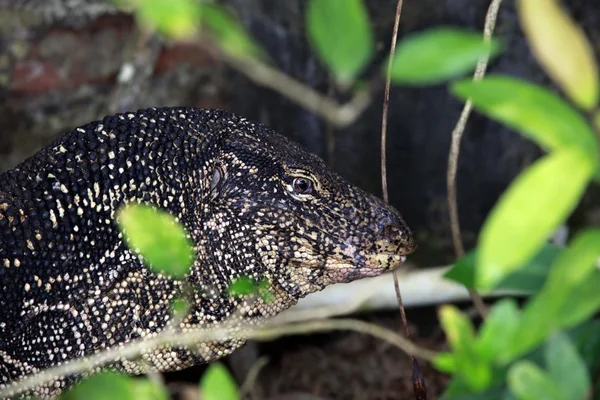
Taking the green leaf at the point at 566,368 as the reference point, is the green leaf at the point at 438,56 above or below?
above

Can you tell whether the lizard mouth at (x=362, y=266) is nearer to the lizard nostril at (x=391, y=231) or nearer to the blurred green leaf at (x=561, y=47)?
the lizard nostril at (x=391, y=231)

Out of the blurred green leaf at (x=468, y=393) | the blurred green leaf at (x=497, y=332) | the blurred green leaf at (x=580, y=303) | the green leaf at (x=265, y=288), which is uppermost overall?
the blurred green leaf at (x=580, y=303)

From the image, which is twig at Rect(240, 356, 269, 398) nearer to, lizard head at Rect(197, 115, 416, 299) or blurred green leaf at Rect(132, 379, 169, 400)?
lizard head at Rect(197, 115, 416, 299)

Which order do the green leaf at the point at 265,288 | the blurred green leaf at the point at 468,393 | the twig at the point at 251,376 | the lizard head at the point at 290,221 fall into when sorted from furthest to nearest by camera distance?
the twig at the point at 251,376 < the lizard head at the point at 290,221 < the green leaf at the point at 265,288 < the blurred green leaf at the point at 468,393

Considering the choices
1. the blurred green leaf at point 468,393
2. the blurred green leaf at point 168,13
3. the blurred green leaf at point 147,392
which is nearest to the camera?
the blurred green leaf at point 168,13

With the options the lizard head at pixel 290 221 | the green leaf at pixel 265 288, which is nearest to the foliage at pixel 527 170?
the green leaf at pixel 265 288

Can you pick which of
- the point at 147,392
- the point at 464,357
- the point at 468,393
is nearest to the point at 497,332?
the point at 464,357

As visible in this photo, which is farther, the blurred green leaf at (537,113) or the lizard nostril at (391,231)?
the lizard nostril at (391,231)
